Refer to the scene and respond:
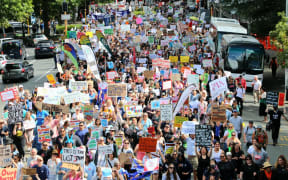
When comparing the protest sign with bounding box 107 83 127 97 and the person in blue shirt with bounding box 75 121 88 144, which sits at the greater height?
the protest sign with bounding box 107 83 127 97

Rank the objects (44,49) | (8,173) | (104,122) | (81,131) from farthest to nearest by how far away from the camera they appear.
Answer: (44,49)
(104,122)
(81,131)
(8,173)

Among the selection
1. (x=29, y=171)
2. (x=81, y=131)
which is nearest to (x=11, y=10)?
(x=81, y=131)

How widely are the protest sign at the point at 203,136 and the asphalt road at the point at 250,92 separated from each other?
130 inches

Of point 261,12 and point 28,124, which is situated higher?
point 261,12

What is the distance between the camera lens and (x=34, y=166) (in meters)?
11.4

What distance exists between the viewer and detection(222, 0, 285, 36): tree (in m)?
31.0

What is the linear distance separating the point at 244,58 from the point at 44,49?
1848 cm

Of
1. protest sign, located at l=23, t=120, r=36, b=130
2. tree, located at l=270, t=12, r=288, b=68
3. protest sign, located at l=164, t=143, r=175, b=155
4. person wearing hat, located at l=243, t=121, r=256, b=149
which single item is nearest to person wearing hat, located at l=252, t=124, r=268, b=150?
person wearing hat, located at l=243, t=121, r=256, b=149

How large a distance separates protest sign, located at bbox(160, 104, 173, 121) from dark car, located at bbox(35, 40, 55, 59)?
27.9 m

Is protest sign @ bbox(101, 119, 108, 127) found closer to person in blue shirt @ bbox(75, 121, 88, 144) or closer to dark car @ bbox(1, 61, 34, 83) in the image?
person in blue shirt @ bbox(75, 121, 88, 144)

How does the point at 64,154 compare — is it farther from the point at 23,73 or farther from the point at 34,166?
the point at 23,73

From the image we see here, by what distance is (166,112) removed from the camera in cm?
1451

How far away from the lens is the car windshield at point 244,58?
28.2 metres

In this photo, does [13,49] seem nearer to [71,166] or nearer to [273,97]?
[273,97]
